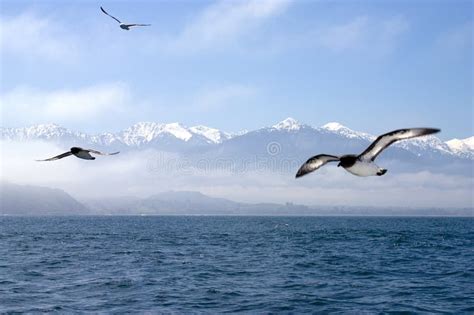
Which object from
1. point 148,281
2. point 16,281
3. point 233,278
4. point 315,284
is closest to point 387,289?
point 315,284

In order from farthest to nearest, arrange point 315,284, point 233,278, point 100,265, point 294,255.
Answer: point 294,255, point 100,265, point 233,278, point 315,284

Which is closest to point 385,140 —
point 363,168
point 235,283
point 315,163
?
point 363,168

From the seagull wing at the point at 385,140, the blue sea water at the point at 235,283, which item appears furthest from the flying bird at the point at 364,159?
the blue sea water at the point at 235,283

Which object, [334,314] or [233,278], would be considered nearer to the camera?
[334,314]

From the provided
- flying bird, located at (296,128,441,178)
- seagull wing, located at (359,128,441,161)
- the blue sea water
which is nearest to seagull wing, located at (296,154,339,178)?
flying bird, located at (296,128,441,178)

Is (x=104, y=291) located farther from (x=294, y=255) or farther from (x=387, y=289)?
(x=294, y=255)

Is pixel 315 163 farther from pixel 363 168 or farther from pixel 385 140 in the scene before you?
pixel 385 140

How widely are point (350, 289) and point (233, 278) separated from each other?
1002cm

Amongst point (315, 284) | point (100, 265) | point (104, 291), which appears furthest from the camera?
point (100, 265)

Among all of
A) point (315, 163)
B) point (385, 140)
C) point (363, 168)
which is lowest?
point (363, 168)

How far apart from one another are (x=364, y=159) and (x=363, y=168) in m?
0.21

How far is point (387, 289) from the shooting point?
133 ft

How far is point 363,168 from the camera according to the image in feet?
33.3

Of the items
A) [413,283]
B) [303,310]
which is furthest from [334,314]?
[413,283]
